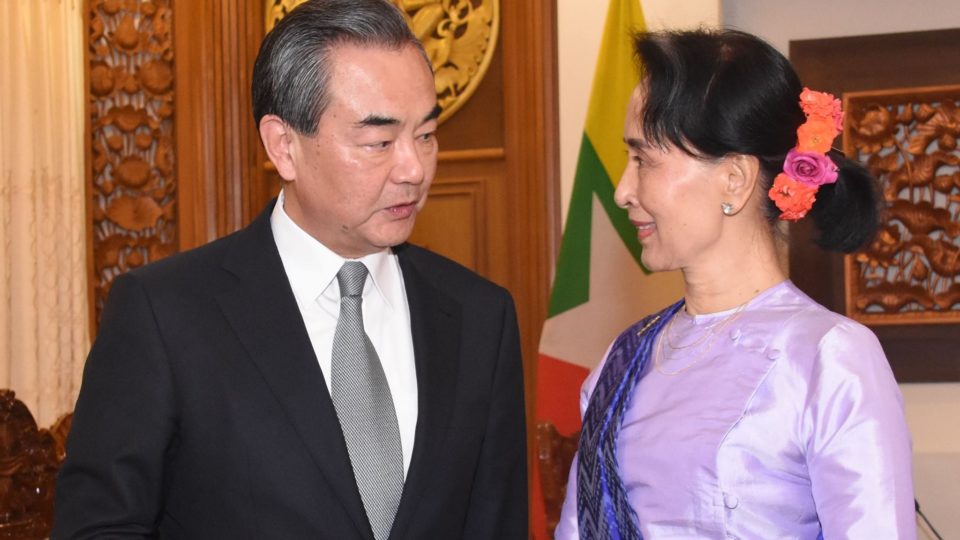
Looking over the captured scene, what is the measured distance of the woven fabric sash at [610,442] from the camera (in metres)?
1.78

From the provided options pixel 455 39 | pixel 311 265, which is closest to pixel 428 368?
pixel 311 265

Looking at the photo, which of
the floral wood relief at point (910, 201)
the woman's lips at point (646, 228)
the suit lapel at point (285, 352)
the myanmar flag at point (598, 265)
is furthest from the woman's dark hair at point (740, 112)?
the floral wood relief at point (910, 201)

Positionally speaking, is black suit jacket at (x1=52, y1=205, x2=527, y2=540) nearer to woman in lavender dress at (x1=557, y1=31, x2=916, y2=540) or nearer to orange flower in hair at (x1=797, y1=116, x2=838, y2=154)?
woman in lavender dress at (x1=557, y1=31, x2=916, y2=540)

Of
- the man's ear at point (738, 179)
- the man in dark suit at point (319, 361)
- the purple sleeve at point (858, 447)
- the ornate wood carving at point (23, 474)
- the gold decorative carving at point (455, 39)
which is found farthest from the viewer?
the gold decorative carving at point (455, 39)

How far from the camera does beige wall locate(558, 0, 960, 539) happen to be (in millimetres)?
3793

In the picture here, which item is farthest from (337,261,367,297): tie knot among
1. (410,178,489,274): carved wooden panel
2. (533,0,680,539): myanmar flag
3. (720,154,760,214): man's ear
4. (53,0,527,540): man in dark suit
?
(410,178,489,274): carved wooden panel

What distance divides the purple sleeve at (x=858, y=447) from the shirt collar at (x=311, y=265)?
0.68 m

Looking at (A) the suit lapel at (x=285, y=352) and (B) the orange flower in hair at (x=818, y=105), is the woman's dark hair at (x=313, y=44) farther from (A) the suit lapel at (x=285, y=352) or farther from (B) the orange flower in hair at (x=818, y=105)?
(B) the orange flower in hair at (x=818, y=105)

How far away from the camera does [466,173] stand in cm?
441

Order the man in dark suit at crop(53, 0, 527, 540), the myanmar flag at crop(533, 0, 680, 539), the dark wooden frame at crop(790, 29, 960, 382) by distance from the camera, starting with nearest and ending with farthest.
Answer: the man in dark suit at crop(53, 0, 527, 540)
the myanmar flag at crop(533, 0, 680, 539)
the dark wooden frame at crop(790, 29, 960, 382)

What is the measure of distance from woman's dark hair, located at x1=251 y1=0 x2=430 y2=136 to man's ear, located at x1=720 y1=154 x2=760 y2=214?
490 millimetres

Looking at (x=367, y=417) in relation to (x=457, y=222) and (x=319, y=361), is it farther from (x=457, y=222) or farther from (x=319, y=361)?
(x=457, y=222)

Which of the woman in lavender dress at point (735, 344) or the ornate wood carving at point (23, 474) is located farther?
the ornate wood carving at point (23, 474)

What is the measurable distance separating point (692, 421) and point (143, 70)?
3374 mm
